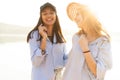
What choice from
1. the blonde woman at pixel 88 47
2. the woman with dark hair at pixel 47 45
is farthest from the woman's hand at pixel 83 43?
the woman with dark hair at pixel 47 45

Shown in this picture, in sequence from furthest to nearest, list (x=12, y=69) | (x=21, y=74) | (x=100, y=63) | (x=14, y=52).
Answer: (x=14, y=52), (x=12, y=69), (x=21, y=74), (x=100, y=63)

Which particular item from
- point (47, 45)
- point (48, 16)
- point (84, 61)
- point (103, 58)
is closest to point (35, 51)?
point (47, 45)

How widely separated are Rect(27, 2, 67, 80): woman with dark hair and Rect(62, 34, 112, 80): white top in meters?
0.27

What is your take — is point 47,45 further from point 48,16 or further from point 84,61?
point 84,61

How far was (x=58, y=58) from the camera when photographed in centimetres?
292

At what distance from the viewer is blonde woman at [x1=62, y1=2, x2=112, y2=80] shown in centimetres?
251

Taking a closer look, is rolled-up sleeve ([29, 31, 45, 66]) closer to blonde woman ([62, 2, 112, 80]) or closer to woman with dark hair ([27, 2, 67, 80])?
woman with dark hair ([27, 2, 67, 80])

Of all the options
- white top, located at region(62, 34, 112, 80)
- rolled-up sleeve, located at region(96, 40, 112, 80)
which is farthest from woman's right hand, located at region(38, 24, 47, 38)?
rolled-up sleeve, located at region(96, 40, 112, 80)

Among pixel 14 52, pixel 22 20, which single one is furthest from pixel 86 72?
pixel 22 20

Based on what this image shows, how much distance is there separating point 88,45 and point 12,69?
391 cm

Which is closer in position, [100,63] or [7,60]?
[100,63]

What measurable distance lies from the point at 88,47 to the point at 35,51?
1.48ft

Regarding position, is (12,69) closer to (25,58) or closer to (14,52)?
(25,58)

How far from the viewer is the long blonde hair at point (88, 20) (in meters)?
2.51
